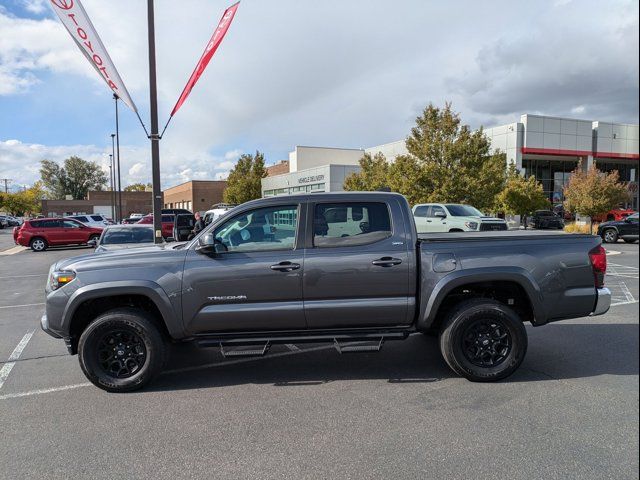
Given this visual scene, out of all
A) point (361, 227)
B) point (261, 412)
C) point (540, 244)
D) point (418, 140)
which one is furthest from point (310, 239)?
point (418, 140)

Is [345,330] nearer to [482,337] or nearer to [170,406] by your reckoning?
[482,337]

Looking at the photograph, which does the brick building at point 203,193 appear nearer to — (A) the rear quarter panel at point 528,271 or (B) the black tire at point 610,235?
(B) the black tire at point 610,235

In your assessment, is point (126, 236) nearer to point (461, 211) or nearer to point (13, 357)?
point (13, 357)

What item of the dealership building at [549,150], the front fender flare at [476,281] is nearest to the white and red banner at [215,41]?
the front fender flare at [476,281]

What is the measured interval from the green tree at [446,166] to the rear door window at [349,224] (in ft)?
61.8

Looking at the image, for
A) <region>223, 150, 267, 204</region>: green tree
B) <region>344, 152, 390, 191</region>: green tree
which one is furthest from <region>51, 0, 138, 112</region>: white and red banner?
<region>223, 150, 267, 204</region>: green tree

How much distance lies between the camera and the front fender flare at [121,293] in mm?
4363

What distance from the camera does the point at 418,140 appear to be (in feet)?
78.4

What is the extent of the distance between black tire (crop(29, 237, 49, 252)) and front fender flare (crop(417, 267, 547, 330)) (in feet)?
75.0

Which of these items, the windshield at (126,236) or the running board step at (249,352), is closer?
the running board step at (249,352)

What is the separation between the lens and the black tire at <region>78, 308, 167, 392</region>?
4.40m

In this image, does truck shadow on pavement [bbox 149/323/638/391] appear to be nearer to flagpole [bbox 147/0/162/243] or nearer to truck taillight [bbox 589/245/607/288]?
truck taillight [bbox 589/245/607/288]

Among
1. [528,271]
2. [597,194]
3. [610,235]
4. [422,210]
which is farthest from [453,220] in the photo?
[528,271]

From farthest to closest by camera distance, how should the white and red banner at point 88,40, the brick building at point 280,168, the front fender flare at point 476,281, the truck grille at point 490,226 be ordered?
the brick building at point 280,168 → the truck grille at point 490,226 → the white and red banner at point 88,40 → the front fender flare at point 476,281
